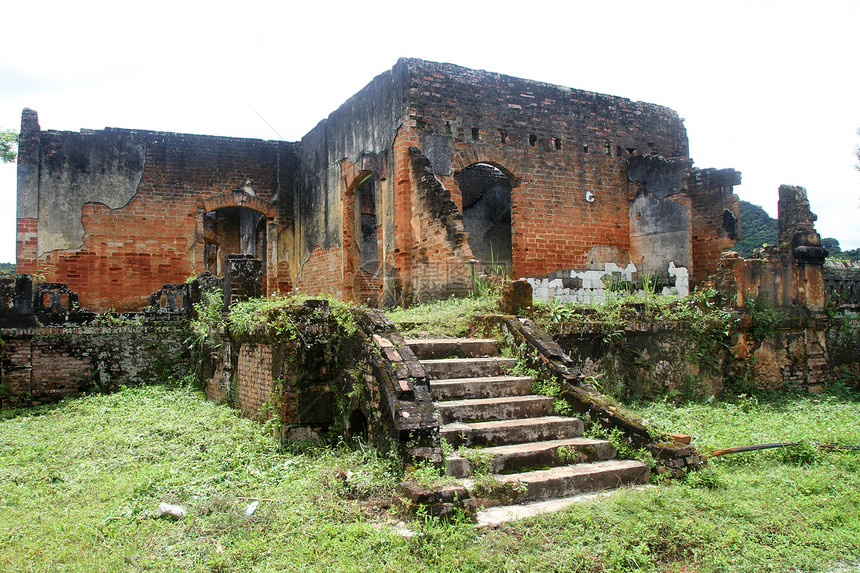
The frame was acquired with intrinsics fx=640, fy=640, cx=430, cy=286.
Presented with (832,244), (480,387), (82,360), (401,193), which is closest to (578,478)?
(480,387)

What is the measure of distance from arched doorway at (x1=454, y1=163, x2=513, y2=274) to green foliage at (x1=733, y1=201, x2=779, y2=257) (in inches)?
324

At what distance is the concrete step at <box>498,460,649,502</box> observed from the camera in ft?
15.6

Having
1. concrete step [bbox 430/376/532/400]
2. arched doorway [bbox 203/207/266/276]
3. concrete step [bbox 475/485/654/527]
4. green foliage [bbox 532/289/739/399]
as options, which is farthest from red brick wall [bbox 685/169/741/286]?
arched doorway [bbox 203/207/266/276]

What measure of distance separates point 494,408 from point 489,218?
32.4 feet

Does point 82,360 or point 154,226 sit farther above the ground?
point 154,226

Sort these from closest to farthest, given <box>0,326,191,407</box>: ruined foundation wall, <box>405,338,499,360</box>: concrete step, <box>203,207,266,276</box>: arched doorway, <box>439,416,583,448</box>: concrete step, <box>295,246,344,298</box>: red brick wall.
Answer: <box>439,416,583,448</box>: concrete step → <box>405,338,499,360</box>: concrete step → <box>0,326,191,407</box>: ruined foundation wall → <box>295,246,344,298</box>: red brick wall → <box>203,207,266,276</box>: arched doorway

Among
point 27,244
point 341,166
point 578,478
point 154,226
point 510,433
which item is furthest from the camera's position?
point 154,226

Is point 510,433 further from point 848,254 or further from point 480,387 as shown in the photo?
point 848,254

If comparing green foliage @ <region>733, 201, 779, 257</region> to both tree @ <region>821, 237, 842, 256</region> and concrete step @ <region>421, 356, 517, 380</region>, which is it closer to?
tree @ <region>821, 237, 842, 256</region>

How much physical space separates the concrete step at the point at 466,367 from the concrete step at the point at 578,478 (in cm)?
146

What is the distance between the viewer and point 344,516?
4391 mm

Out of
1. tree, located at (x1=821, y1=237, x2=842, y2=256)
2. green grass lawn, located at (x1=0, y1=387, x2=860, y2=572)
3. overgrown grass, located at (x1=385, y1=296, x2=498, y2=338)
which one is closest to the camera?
green grass lawn, located at (x1=0, y1=387, x2=860, y2=572)

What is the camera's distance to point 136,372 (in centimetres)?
952

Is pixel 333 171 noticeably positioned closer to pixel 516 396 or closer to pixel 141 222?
pixel 141 222
